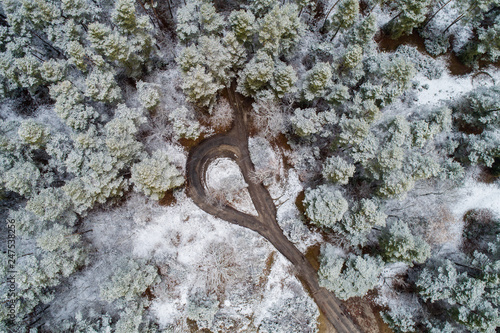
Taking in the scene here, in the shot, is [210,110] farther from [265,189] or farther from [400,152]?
[400,152]

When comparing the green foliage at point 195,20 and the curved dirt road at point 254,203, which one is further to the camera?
the curved dirt road at point 254,203

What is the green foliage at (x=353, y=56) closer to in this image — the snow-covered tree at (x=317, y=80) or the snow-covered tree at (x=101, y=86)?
the snow-covered tree at (x=317, y=80)

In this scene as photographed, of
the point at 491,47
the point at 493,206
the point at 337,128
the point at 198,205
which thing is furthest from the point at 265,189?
the point at 491,47

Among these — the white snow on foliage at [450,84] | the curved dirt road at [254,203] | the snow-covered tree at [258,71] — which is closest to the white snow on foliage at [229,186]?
the curved dirt road at [254,203]

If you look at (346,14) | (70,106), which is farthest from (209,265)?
(346,14)

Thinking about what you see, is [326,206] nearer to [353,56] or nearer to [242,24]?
[353,56]

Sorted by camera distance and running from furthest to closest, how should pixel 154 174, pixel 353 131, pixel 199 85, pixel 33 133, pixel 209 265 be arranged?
pixel 209 265, pixel 353 131, pixel 199 85, pixel 154 174, pixel 33 133
